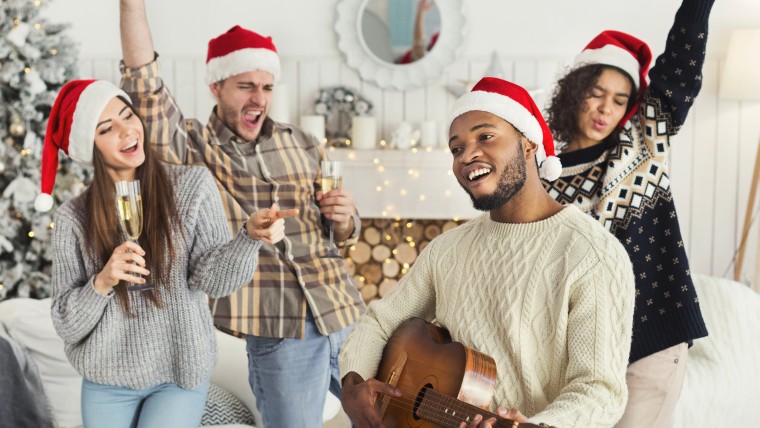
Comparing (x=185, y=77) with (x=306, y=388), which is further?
(x=185, y=77)

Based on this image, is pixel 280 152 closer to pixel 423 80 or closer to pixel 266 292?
pixel 266 292

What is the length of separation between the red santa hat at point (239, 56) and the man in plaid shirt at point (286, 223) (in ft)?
0.15

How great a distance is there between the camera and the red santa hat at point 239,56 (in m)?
2.68

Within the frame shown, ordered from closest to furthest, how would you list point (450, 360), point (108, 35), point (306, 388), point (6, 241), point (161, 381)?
point (450, 360)
point (161, 381)
point (306, 388)
point (6, 241)
point (108, 35)

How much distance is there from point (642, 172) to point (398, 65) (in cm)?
292

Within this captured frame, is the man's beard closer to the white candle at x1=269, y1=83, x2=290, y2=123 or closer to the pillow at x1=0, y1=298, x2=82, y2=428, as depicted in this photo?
the pillow at x1=0, y1=298, x2=82, y2=428

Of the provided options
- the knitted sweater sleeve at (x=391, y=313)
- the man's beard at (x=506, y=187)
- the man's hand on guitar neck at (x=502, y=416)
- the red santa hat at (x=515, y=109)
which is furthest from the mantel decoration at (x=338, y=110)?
the man's hand on guitar neck at (x=502, y=416)

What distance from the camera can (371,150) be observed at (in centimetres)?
464

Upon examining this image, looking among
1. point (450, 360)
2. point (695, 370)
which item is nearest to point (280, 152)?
point (450, 360)

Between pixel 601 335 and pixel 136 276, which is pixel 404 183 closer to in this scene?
pixel 136 276

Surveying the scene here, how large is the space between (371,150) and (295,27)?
878mm

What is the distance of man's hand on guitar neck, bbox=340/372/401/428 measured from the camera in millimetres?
1650

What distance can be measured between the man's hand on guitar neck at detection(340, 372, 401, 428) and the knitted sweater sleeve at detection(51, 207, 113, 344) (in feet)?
2.27

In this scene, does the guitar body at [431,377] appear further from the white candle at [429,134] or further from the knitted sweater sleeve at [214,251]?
the white candle at [429,134]
